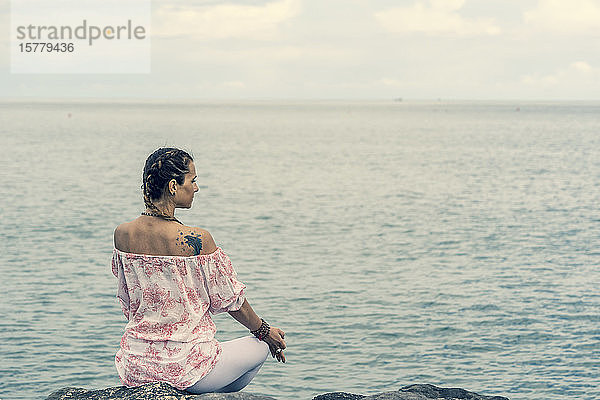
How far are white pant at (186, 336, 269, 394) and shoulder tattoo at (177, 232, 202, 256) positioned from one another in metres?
0.73

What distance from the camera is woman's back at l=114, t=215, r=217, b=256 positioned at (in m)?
4.84

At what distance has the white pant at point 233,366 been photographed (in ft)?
16.8

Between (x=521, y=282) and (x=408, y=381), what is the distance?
7.68 meters

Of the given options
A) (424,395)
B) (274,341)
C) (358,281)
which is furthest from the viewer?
(358,281)

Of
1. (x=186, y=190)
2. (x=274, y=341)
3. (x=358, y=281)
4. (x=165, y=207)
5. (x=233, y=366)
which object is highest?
(x=186, y=190)

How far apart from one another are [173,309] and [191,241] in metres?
A: 0.47

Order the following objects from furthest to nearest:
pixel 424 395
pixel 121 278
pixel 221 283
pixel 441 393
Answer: pixel 441 393
pixel 424 395
pixel 121 278
pixel 221 283

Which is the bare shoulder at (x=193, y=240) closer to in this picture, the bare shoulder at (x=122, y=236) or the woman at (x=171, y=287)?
the woman at (x=171, y=287)

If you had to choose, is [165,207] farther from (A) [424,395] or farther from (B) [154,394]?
(A) [424,395]

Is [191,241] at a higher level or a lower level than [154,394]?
higher

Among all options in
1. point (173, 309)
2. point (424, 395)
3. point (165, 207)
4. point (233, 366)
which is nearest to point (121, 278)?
point (173, 309)

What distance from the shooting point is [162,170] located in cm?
484

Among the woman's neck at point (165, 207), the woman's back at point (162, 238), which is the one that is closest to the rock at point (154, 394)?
the woman's back at point (162, 238)

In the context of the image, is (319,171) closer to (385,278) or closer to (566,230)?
(566,230)
